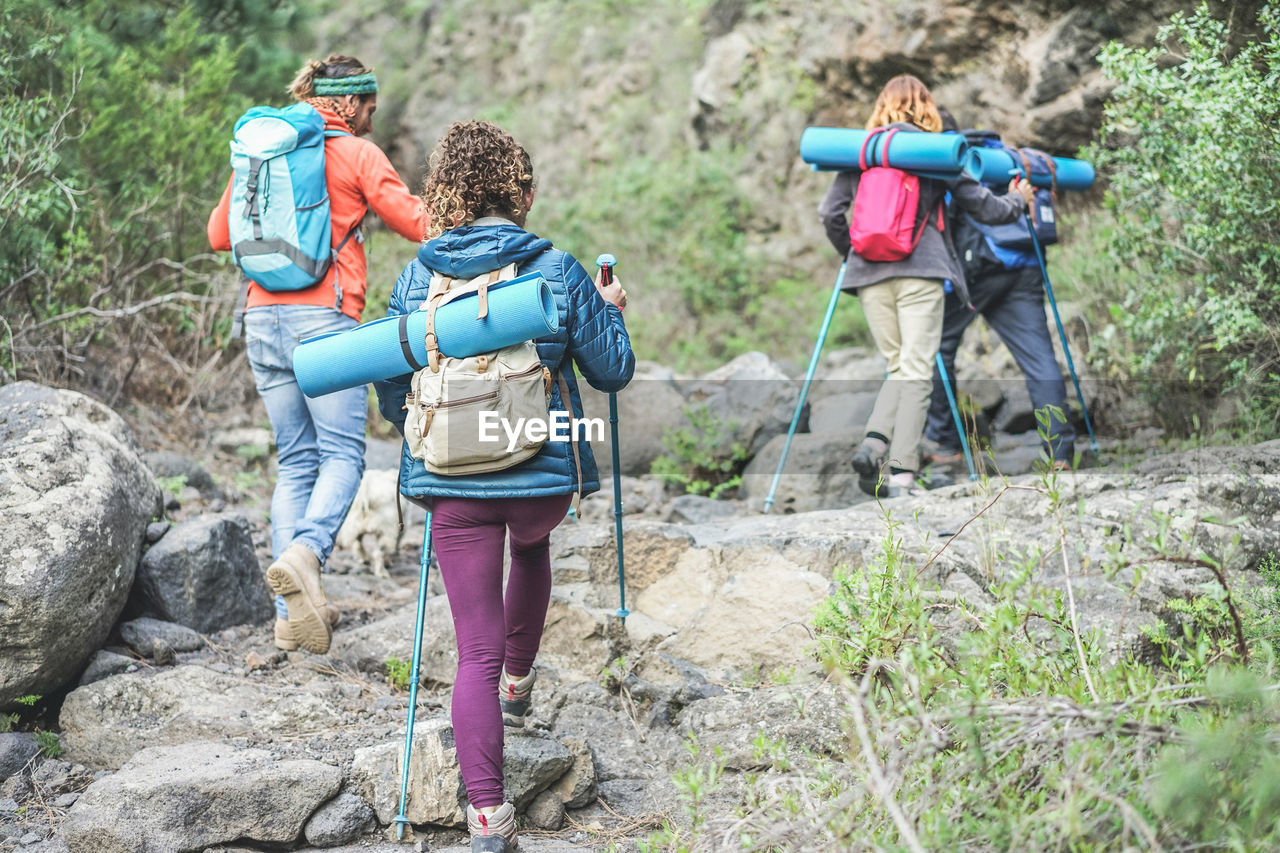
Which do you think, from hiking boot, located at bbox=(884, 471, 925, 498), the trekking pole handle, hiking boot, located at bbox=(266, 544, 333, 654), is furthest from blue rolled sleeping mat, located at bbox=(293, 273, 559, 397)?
hiking boot, located at bbox=(884, 471, 925, 498)

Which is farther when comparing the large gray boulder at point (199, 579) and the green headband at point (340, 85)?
the large gray boulder at point (199, 579)

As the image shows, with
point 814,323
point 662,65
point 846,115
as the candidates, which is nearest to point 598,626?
point 814,323

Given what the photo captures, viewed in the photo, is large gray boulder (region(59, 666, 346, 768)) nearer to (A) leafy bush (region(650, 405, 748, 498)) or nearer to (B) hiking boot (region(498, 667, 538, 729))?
(B) hiking boot (region(498, 667, 538, 729))

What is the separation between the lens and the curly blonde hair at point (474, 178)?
127 inches

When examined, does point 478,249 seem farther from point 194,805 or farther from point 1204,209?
point 1204,209

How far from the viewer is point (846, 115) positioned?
39.5 ft

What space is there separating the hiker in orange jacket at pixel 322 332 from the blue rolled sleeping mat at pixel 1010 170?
10.1 ft

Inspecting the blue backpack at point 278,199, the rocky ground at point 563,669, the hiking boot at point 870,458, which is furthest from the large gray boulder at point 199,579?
the hiking boot at point 870,458

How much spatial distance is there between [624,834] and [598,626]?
1193 millimetres

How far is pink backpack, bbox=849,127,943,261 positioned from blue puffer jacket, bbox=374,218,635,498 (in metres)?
2.70

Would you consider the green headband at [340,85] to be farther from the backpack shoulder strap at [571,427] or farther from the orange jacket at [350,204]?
the backpack shoulder strap at [571,427]

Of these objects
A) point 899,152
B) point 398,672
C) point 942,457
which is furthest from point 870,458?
point 398,672

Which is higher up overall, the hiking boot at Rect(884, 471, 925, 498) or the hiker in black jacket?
the hiker in black jacket

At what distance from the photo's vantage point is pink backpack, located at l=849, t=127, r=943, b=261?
18.2 feet
